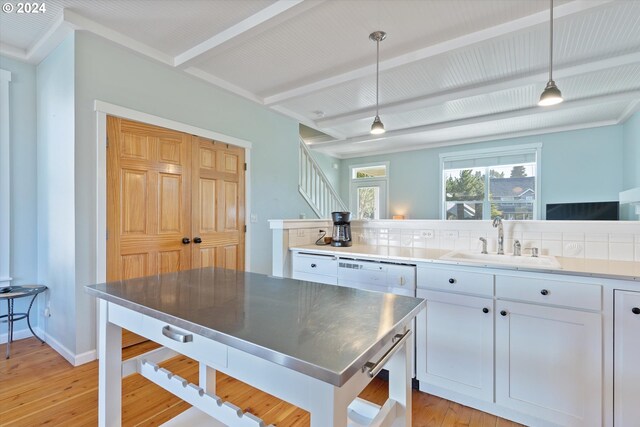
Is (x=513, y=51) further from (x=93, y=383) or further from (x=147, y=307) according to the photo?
(x=93, y=383)

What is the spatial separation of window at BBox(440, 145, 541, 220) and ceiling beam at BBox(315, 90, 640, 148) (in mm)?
1328

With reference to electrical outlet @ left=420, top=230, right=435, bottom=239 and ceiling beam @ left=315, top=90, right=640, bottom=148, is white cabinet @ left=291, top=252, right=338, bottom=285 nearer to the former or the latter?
electrical outlet @ left=420, top=230, right=435, bottom=239

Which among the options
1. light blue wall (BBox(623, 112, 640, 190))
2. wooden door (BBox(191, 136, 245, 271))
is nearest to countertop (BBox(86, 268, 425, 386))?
wooden door (BBox(191, 136, 245, 271))

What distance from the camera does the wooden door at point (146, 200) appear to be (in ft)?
8.87

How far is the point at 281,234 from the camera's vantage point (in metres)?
2.81

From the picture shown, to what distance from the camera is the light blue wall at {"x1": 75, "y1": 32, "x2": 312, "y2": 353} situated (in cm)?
253

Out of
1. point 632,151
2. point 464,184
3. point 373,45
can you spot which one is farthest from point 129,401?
point 632,151

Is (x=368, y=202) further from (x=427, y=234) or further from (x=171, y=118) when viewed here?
(x=171, y=118)

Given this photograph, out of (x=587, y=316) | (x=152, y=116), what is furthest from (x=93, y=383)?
(x=587, y=316)

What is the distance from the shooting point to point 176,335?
109 cm

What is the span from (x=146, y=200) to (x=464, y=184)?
577cm

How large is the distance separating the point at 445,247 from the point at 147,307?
2.26 m

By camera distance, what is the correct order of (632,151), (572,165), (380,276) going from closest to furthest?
(380,276) → (632,151) → (572,165)

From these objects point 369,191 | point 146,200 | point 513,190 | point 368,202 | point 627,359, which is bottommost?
point 627,359
